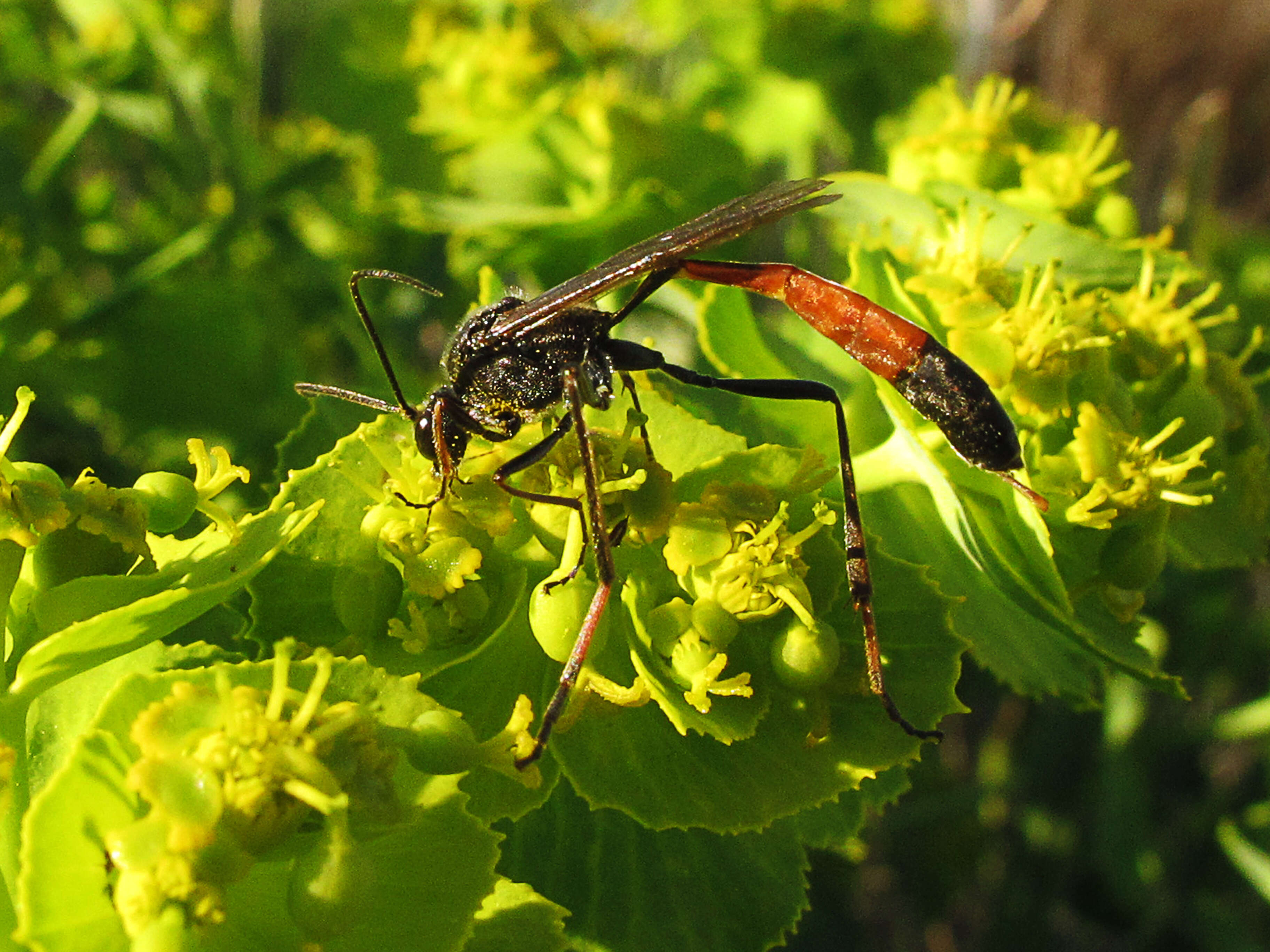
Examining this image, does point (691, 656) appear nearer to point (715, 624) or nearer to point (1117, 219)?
point (715, 624)

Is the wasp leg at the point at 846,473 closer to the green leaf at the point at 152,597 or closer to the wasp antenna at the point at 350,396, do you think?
the wasp antenna at the point at 350,396

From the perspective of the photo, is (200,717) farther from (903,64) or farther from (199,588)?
(903,64)

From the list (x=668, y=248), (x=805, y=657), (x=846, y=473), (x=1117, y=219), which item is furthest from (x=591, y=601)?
(x=1117, y=219)

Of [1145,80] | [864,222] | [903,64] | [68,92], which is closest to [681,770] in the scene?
[864,222]

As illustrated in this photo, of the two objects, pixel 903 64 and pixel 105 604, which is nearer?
pixel 105 604

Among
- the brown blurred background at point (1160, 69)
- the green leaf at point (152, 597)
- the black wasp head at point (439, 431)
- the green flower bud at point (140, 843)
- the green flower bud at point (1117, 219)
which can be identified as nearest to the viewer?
the green flower bud at point (140, 843)

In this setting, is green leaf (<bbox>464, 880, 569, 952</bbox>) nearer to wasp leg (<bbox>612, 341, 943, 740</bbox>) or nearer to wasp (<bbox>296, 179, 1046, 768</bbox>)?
wasp (<bbox>296, 179, 1046, 768</bbox>)

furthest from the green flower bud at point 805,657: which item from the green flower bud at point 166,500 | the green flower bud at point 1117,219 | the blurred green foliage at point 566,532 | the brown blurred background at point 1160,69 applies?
the brown blurred background at point 1160,69
